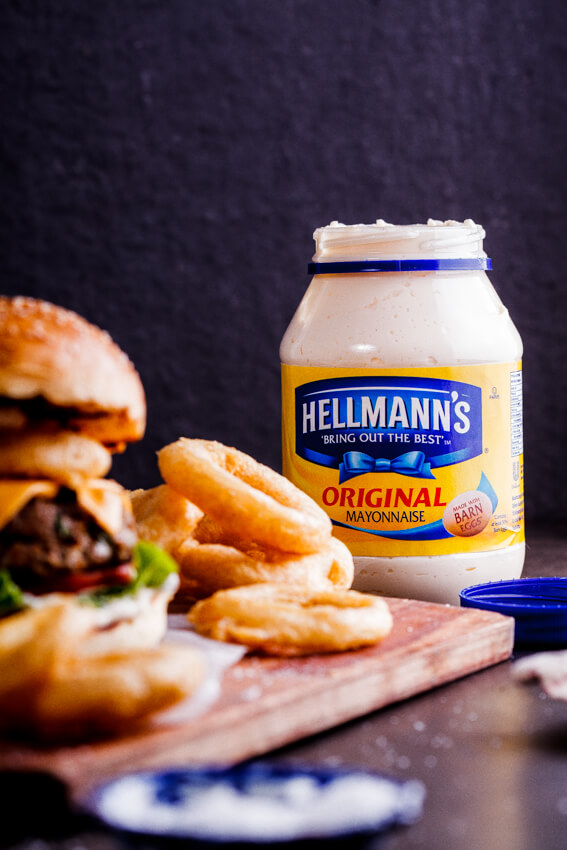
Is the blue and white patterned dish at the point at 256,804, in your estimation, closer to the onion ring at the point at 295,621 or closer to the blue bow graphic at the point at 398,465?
the onion ring at the point at 295,621

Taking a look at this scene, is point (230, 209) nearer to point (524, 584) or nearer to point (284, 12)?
point (284, 12)

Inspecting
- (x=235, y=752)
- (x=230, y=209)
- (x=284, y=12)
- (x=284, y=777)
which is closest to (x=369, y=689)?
(x=235, y=752)

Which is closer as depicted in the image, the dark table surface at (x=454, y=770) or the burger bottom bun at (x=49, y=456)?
the dark table surface at (x=454, y=770)

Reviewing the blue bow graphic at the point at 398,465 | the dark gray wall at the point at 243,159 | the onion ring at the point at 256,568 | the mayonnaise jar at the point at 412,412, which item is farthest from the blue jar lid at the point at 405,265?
the dark gray wall at the point at 243,159

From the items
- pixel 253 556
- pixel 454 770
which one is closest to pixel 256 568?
pixel 253 556

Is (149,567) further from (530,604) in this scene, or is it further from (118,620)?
(530,604)

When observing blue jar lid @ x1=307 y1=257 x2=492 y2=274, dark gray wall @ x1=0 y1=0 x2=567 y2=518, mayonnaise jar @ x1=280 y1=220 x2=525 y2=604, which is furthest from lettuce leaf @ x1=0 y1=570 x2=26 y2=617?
dark gray wall @ x1=0 y1=0 x2=567 y2=518
